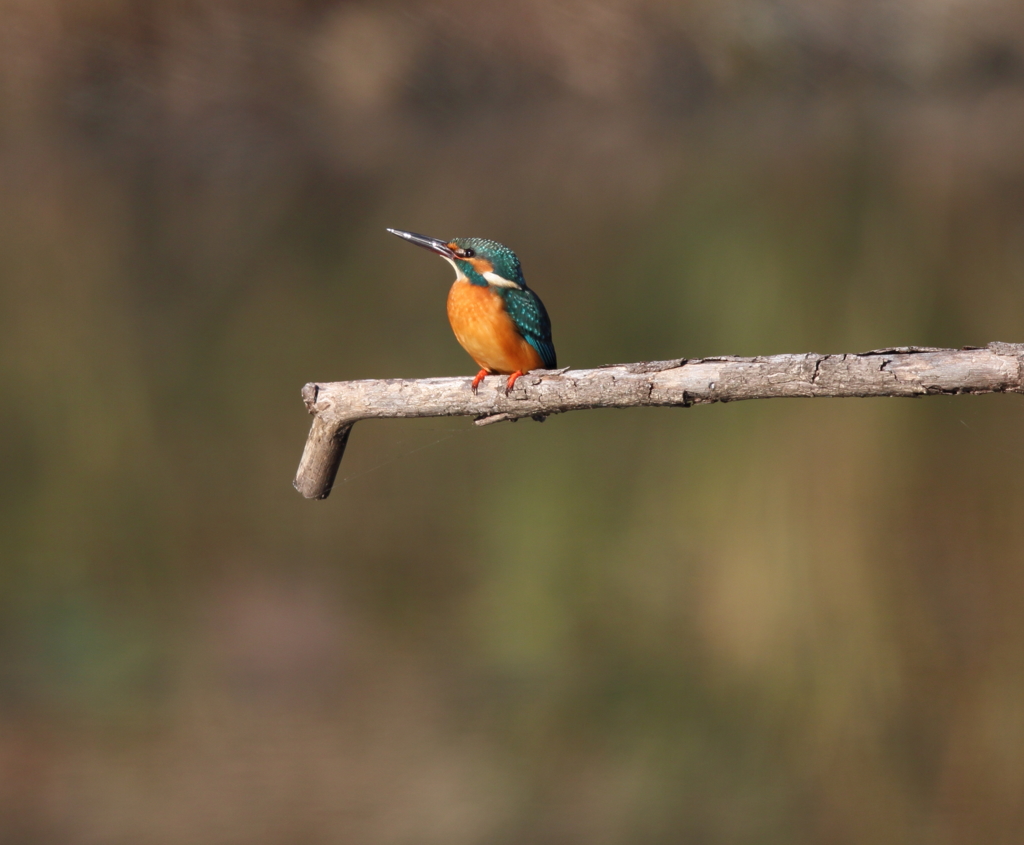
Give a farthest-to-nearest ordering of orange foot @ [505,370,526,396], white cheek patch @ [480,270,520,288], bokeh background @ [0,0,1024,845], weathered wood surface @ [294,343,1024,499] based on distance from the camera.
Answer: bokeh background @ [0,0,1024,845]
white cheek patch @ [480,270,520,288]
orange foot @ [505,370,526,396]
weathered wood surface @ [294,343,1024,499]

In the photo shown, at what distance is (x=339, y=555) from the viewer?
4.99 m

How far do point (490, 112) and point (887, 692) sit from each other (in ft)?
54.3

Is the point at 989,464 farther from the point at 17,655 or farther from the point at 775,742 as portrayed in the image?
the point at 17,655

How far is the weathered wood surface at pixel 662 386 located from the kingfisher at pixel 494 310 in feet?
1.10

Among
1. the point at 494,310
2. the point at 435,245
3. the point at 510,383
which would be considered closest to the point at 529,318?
the point at 494,310

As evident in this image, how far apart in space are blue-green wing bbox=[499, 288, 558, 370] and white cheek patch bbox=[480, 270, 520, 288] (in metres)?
0.01

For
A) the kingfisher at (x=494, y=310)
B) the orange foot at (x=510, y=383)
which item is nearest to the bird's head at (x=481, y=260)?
the kingfisher at (x=494, y=310)

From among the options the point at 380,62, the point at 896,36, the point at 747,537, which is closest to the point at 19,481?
the point at 747,537

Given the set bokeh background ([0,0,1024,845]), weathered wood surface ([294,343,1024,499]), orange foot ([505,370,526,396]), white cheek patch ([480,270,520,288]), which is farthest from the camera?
bokeh background ([0,0,1024,845])

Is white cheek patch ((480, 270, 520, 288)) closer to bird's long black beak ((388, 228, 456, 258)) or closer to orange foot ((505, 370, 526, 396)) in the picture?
bird's long black beak ((388, 228, 456, 258))

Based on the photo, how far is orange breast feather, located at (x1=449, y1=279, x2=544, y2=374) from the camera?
2.77 m

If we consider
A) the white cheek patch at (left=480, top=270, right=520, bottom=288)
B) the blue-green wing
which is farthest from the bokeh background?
the white cheek patch at (left=480, top=270, right=520, bottom=288)

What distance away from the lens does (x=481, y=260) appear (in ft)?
9.79

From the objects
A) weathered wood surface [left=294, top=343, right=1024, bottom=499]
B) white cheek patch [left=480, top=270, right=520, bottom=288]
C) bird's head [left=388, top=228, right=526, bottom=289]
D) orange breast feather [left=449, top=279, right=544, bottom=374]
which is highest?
bird's head [left=388, top=228, right=526, bottom=289]
